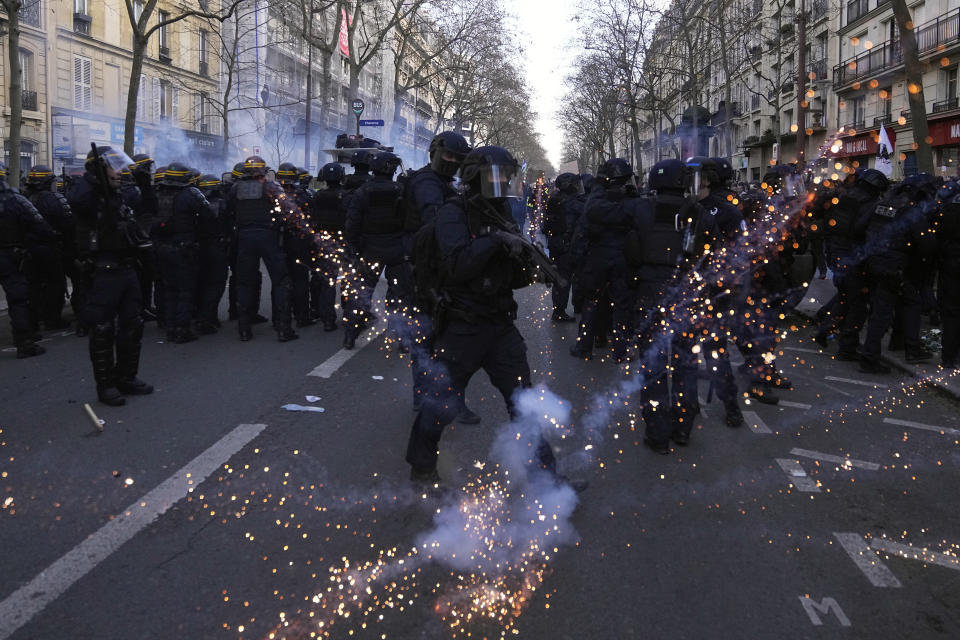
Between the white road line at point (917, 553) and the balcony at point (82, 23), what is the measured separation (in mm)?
32681

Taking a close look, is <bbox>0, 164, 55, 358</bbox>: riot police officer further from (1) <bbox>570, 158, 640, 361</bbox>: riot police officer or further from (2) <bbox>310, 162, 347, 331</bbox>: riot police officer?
(1) <bbox>570, 158, 640, 361</bbox>: riot police officer

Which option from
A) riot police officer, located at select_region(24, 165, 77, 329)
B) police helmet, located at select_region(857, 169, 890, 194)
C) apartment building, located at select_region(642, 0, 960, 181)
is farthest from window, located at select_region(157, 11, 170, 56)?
police helmet, located at select_region(857, 169, 890, 194)

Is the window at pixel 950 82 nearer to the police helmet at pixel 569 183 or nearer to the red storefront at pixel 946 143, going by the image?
the red storefront at pixel 946 143

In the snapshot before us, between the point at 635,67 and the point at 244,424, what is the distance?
103 feet

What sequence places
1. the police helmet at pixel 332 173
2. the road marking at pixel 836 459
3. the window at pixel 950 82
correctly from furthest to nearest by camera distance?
the window at pixel 950 82 < the police helmet at pixel 332 173 < the road marking at pixel 836 459

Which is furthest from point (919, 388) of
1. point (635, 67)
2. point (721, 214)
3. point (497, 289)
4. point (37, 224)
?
point (635, 67)

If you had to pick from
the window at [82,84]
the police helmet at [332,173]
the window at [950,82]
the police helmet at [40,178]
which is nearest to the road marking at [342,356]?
the police helmet at [332,173]

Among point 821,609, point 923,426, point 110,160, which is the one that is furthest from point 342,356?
point 821,609

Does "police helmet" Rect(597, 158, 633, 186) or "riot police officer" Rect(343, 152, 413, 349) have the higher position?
"police helmet" Rect(597, 158, 633, 186)

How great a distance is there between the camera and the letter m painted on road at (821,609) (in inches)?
111

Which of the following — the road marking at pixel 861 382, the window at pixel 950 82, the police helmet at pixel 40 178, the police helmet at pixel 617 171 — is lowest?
the road marking at pixel 861 382

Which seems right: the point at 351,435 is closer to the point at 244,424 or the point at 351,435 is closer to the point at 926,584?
the point at 244,424

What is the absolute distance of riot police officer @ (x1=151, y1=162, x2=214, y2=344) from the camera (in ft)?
26.2

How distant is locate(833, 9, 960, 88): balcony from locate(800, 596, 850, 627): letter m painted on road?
87.1ft
